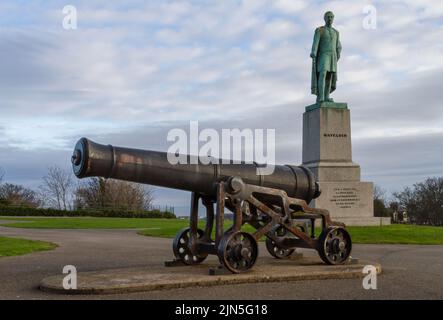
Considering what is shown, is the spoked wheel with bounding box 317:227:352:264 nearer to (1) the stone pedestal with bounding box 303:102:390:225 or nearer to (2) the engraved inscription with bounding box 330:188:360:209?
(1) the stone pedestal with bounding box 303:102:390:225

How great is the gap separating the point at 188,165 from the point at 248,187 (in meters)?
1.06

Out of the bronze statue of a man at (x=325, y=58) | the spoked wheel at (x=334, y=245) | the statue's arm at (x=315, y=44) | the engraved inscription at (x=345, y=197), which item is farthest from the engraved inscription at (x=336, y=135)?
the spoked wheel at (x=334, y=245)

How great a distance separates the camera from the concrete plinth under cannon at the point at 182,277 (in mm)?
7703

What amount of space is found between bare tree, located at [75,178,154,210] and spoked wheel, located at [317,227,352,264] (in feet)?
173

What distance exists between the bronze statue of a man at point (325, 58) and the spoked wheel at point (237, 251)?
15.3 meters

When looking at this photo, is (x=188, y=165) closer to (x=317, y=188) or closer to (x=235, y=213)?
(x=235, y=213)

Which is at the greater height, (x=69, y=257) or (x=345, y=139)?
(x=345, y=139)

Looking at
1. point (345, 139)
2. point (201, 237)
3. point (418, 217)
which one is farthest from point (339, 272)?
point (418, 217)

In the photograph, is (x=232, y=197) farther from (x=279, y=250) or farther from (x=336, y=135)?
(x=336, y=135)

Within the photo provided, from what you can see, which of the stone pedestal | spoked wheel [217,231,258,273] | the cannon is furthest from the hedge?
spoked wheel [217,231,258,273]

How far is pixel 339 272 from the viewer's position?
9.12m

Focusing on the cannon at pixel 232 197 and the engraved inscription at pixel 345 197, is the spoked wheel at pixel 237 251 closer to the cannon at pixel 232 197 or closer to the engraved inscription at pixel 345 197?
the cannon at pixel 232 197

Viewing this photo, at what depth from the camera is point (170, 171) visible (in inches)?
356
